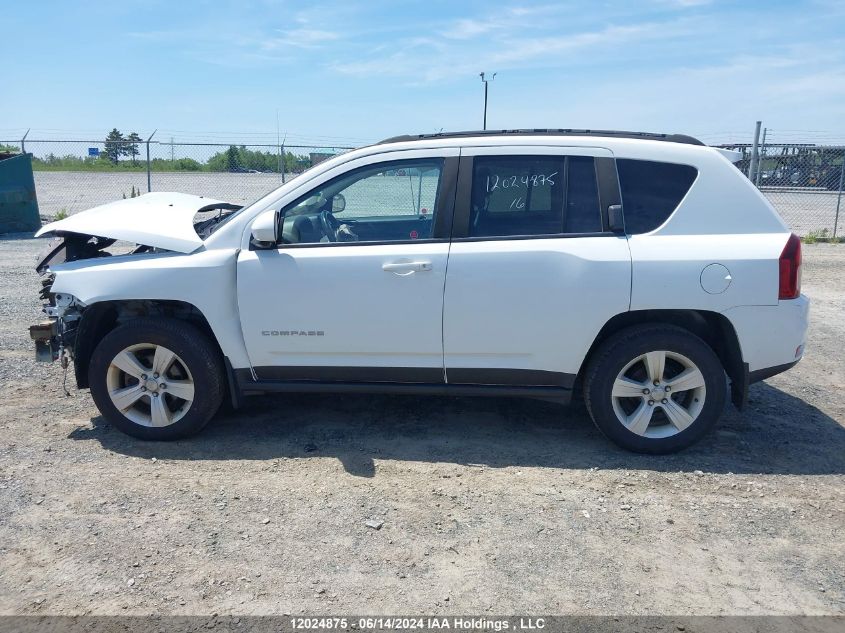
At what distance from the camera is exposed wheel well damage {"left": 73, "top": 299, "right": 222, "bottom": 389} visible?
15.5 feet

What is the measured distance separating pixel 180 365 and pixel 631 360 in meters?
2.88

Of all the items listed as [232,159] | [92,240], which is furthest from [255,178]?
[92,240]

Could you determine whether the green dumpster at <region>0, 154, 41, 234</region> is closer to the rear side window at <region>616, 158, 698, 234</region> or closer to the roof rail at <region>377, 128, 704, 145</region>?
the roof rail at <region>377, 128, 704, 145</region>

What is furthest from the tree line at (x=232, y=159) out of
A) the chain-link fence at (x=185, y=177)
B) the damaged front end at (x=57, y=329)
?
the damaged front end at (x=57, y=329)

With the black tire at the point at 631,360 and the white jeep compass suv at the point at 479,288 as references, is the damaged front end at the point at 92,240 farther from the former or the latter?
the black tire at the point at 631,360

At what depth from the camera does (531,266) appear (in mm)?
4316

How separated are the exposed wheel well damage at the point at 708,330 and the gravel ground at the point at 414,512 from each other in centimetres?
50

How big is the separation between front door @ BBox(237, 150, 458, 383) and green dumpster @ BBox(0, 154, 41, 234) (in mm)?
12089

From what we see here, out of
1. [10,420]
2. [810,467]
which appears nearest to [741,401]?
[810,467]

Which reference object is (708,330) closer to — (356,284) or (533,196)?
(533,196)

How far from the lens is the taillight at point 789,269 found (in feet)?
14.0

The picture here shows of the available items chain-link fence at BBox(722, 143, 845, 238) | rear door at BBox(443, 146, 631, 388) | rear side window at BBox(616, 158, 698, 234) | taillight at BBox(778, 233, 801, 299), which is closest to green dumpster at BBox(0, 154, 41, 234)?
rear door at BBox(443, 146, 631, 388)

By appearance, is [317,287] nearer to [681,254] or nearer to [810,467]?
[681,254]

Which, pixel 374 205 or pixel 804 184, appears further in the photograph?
pixel 804 184
